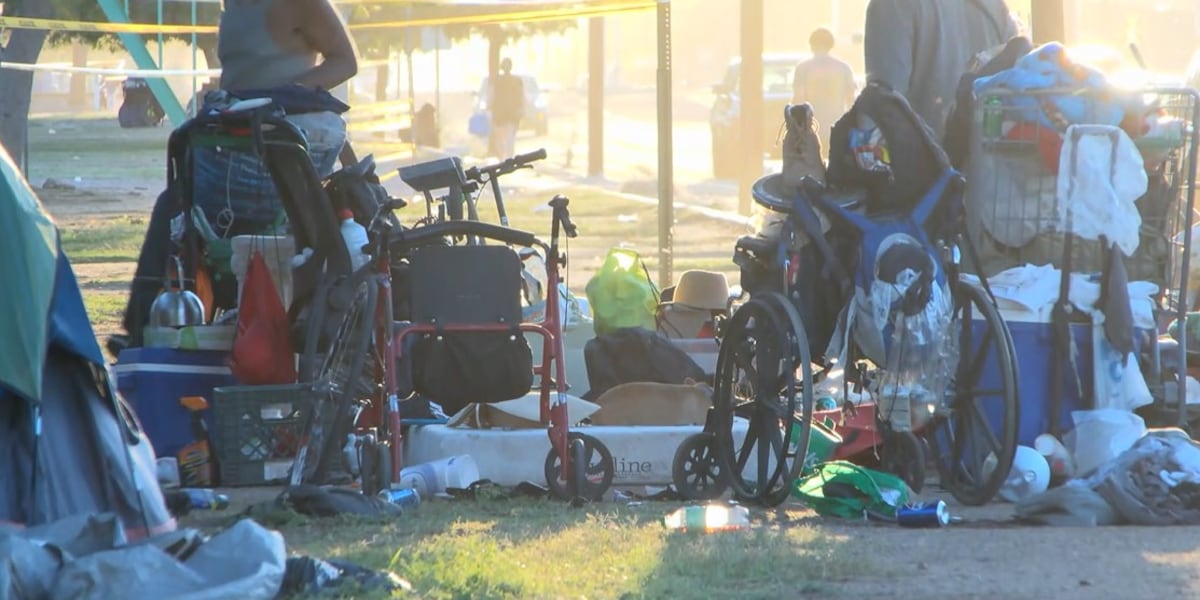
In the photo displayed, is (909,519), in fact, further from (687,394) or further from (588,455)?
(687,394)

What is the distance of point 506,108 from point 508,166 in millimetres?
25076

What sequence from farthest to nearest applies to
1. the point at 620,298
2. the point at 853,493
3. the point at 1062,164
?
1. the point at 620,298
2. the point at 1062,164
3. the point at 853,493

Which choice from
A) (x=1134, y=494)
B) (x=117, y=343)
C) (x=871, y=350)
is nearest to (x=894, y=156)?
(x=871, y=350)

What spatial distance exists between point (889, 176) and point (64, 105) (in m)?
70.9

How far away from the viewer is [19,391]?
5527 millimetres

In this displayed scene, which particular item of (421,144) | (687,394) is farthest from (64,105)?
(687,394)

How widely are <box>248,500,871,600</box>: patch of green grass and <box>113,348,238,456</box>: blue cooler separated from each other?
150 centimetres

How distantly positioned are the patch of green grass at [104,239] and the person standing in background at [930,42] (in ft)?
32.2

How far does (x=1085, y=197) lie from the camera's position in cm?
797

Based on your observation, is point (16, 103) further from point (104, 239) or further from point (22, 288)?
point (22, 288)

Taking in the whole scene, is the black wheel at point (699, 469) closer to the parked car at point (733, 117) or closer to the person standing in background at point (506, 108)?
the parked car at point (733, 117)

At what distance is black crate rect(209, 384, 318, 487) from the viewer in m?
7.81

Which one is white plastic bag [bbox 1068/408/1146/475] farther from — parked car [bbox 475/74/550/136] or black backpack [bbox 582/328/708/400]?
parked car [bbox 475/74/550/136]

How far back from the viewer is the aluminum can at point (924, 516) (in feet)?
22.2
